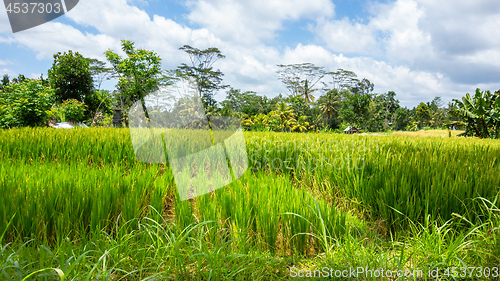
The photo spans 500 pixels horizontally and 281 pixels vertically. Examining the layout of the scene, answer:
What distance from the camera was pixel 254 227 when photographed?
1.46 meters

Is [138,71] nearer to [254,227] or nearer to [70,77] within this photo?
[70,77]

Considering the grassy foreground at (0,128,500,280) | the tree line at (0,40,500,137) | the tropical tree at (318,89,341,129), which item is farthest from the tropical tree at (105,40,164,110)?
the tropical tree at (318,89,341,129)

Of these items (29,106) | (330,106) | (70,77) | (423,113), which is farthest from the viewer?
(423,113)

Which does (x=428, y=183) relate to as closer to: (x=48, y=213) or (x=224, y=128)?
(x=48, y=213)

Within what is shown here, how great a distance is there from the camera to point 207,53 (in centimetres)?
3117

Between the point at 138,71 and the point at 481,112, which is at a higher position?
the point at 138,71

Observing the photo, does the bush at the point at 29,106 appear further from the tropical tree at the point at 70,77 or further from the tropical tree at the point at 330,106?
the tropical tree at the point at 330,106

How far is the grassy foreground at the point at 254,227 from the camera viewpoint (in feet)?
3.26

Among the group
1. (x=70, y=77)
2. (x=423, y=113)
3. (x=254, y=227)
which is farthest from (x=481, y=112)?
(x=423, y=113)

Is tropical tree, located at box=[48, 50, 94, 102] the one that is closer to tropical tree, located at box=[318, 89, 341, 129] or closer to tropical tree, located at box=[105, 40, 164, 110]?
tropical tree, located at box=[105, 40, 164, 110]

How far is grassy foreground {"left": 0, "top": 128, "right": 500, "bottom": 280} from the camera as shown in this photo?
995 mm

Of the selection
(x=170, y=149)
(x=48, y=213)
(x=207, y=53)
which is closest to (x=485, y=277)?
(x=48, y=213)

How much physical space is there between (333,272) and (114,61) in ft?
72.5

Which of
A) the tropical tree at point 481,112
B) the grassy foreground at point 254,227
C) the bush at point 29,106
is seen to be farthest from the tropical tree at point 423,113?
the bush at point 29,106
